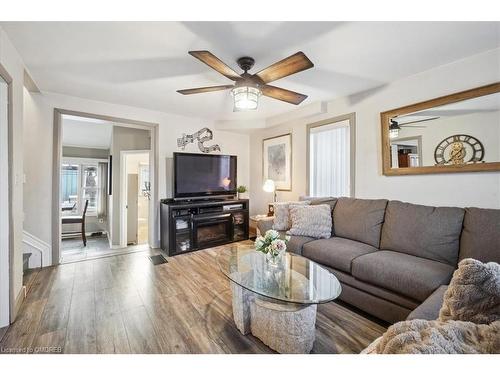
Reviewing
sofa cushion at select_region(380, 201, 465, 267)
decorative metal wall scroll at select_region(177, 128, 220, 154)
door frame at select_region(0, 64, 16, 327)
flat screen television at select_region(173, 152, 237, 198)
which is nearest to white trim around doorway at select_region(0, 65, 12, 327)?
door frame at select_region(0, 64, 16, 327)

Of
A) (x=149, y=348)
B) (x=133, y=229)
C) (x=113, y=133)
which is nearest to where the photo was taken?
(x=149, y=348)

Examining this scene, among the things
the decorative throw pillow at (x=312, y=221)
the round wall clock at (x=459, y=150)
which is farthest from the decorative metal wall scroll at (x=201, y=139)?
the round wall clock at (x=459, y=150)

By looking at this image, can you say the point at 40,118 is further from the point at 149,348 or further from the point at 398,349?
the point at 398,349

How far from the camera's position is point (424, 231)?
2035mm

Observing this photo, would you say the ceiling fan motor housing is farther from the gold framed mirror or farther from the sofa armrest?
the sofa armrest

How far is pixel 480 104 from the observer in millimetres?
2023

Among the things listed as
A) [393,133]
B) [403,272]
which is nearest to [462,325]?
[403,272]

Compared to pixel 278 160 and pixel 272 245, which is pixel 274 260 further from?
pixel 278 160

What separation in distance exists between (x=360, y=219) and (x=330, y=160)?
1.17 m

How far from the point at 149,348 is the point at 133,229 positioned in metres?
4.24

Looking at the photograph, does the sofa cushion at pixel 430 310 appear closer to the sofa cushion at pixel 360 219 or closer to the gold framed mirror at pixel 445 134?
the sofa cushion at pixel 360 219

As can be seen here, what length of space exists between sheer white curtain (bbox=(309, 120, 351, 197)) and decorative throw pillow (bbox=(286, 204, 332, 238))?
64 centimetres
